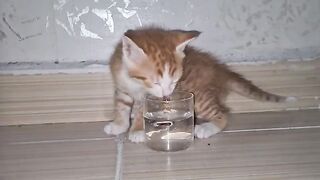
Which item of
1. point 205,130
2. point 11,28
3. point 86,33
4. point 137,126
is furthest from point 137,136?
point 11,28

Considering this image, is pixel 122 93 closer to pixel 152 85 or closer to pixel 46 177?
pixel 152 85

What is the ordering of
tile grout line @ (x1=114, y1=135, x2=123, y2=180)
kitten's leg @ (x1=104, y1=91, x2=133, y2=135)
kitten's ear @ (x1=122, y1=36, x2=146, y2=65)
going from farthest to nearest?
kitten's leg @ (x1=104, y1=91, x2=133, y2=135)
kitten's ear @ (x1=122, y1=36, x2=146, y2=65)
tile grout line @ (x1=114, y1=135, x2=123, y2=180)

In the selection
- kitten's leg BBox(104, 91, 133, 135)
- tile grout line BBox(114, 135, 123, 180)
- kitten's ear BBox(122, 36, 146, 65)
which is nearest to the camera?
tile grout line BBox(114, 135, 123, 180)

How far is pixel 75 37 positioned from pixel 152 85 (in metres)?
0.24

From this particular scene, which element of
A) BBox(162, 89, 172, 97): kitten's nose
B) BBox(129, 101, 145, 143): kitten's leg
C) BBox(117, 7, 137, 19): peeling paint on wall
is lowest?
BBox(129, 101, 145, 143): kitten's leg

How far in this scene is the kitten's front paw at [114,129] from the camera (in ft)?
3.40

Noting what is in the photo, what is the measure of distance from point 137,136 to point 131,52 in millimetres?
179

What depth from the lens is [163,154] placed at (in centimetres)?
91

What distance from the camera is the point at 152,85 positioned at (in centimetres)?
101

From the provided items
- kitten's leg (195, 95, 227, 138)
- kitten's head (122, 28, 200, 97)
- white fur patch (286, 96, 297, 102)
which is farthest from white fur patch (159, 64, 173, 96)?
white fur patch (286, 96, 297, 102)

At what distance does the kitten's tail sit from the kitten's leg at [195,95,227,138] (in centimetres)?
6

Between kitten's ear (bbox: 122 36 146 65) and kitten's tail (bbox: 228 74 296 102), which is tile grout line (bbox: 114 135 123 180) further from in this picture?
kitten's tail (bbox: 228 74 296 102)

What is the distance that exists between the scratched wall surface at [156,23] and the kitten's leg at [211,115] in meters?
0.14

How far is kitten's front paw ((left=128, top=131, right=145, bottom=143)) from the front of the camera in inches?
38.7
